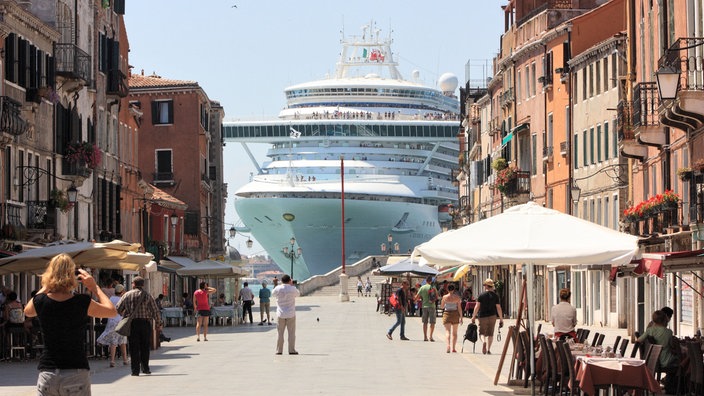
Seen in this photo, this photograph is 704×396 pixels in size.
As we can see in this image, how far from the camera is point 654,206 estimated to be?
34219 mm

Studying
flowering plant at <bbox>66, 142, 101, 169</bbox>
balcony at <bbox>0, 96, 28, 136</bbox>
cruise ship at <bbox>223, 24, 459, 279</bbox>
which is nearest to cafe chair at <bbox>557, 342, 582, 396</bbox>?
balcony at <bbox>0, 96, 28, 136</bbox>

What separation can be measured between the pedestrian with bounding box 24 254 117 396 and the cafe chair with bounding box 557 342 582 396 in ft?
25.4

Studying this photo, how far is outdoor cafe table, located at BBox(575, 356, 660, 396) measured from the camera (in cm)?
1750

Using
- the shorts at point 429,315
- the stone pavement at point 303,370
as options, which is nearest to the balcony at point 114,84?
the stone pavement at point 303,370

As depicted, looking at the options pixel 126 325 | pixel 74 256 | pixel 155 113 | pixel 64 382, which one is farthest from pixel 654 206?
pixel 155 113

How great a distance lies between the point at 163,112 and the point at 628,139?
43.8m

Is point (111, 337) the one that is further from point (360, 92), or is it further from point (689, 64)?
point (360, 92)

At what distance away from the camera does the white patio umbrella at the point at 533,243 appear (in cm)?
1991

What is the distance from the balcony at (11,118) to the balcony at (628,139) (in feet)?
45.9

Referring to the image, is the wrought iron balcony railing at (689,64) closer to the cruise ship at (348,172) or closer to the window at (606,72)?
the window at (606,72)

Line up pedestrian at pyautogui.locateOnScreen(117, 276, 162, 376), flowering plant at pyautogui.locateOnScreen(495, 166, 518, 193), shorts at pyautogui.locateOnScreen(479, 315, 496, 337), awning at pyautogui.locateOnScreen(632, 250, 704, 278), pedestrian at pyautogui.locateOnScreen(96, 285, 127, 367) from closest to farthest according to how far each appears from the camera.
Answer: awning at pyautogui.locateOnScreen(632, 250, 704, 278) < pedestrian at pyautogui.locateOnScreen(117, 276, 162, 376) < pedestrian at pyautogui.locateOnScreen(96, 285, 127, 367) < shorts at pyautogui.locateOnScreen(479, 315, 496, 337) < flowering plant at pyautogui.locateOnScreen(495, 166, 518, 193)

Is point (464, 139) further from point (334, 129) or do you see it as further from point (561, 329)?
point (561, 329)

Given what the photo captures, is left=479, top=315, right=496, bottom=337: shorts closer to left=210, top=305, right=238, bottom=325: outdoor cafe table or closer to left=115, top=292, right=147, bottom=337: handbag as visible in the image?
left=115, top=292, right=147, bottom=337: handbag

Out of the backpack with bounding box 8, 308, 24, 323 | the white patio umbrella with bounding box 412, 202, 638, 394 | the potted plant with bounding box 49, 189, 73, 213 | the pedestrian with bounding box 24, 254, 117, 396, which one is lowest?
the backpack with bounding box 8, 308, 24, 323
